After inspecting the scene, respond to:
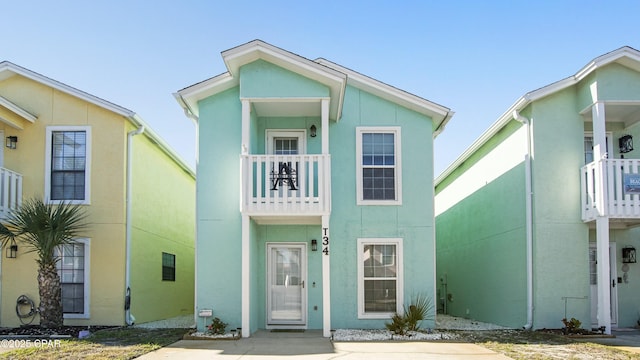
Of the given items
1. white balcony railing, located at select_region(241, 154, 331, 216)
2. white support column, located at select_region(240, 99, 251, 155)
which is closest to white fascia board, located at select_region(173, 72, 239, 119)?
white support column, located at select_region(240, 99, 251, 155)

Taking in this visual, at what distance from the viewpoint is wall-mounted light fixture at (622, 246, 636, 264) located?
14.5 metres

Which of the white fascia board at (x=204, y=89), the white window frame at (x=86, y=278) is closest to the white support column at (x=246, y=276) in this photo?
the white fascia board at (x=204, y=89)

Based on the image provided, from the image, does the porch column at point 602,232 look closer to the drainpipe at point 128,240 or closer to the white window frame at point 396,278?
the white window frame at point 396,278

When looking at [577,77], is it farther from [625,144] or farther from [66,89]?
[66,89]

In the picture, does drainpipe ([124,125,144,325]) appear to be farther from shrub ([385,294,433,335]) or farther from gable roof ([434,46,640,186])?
gable roof ([434,46,640,186])

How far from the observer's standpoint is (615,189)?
13234 mm

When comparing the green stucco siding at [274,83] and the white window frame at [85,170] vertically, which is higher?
the green stucco siding at [274,83]

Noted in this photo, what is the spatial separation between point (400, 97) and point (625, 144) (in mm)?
5845

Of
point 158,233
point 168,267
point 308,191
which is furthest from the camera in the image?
point 168,267

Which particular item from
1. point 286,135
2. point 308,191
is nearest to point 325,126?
point 308,191

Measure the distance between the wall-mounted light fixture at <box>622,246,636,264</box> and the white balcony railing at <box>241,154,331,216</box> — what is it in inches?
306

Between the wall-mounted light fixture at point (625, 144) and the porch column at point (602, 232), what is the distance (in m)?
1.80

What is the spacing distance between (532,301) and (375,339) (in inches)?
161

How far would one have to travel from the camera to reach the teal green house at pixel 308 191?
1294 cm
